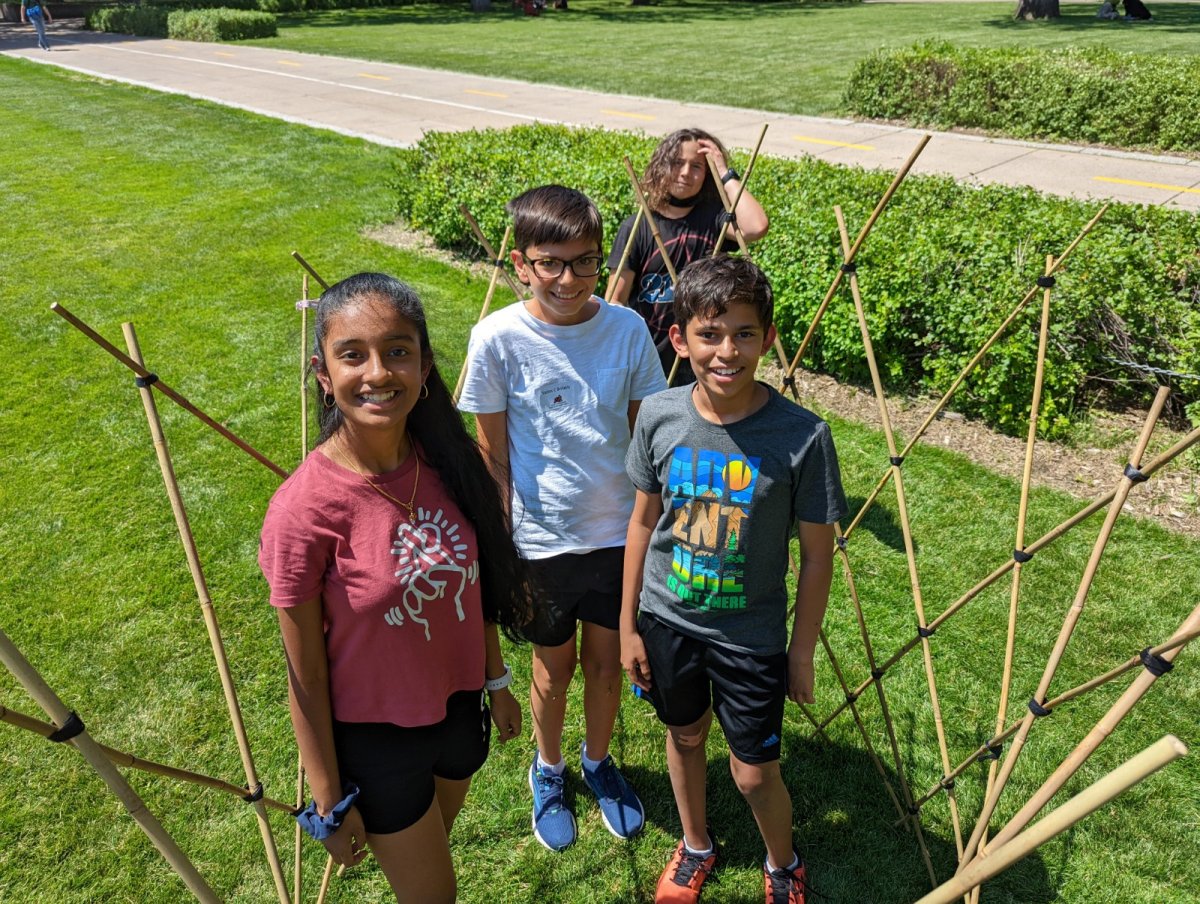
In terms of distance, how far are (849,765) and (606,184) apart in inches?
217

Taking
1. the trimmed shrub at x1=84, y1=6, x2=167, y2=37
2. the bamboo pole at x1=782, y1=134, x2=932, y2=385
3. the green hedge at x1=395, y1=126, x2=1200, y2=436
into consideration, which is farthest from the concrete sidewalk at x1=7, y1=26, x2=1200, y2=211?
the bamboo pole at x1=782, y1=134, x2=932, y2=385

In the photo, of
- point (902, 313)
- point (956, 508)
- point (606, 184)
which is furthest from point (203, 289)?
point (956, 508)

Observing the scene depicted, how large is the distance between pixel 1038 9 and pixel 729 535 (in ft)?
92.1

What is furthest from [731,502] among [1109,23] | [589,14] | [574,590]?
[589,14]

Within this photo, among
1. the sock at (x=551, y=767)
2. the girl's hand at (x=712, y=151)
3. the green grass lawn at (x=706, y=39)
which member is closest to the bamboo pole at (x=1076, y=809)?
the sock at (x=551, y=767)

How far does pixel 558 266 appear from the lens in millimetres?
2498

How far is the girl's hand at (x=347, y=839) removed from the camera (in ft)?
6.63

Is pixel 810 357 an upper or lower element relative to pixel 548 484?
lower

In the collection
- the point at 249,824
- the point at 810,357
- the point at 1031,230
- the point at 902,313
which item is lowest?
the point at 249,824

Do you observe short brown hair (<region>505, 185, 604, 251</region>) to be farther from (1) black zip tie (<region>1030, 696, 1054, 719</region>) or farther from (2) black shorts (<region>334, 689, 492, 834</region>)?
(1) black zip tie (<region>1030, 696, 1054, 719</region>)

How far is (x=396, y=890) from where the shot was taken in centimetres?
223

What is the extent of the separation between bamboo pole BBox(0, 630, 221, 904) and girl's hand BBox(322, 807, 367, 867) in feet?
0.96

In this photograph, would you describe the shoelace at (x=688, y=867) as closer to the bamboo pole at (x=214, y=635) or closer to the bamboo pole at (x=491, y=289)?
the bamboo pole at (x=214, y=635)

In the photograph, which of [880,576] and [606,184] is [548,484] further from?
[606,184]
